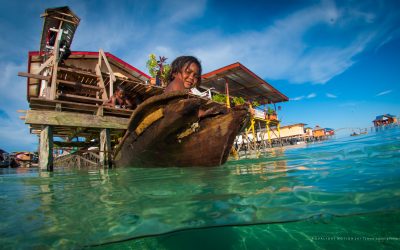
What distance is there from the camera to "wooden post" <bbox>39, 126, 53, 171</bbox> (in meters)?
5.34

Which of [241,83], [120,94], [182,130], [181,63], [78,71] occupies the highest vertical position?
[241,83]

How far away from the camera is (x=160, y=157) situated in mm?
3924

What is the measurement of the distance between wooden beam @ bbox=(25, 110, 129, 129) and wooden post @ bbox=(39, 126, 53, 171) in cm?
32

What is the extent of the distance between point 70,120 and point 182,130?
12.4 ft

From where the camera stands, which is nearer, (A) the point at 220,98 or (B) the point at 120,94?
(B) the point at 120,94

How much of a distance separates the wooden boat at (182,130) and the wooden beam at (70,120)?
8.63ft

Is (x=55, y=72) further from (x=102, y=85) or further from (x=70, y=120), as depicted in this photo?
(x=70, y=120)

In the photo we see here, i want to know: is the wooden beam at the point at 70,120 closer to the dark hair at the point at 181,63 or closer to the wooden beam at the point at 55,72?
the wooden beam at the point at 55,72

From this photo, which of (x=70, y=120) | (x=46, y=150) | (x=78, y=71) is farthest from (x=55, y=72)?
(x=46, y=150)

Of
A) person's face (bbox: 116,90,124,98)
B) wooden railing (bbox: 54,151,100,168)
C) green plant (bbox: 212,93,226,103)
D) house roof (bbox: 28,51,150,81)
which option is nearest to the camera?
person's face (bbox: 116,90,124,98)

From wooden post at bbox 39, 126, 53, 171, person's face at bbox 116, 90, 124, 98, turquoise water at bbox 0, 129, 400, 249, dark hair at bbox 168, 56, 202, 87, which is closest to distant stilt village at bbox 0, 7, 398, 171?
wooden post at bbox 39, 126, 53, 171

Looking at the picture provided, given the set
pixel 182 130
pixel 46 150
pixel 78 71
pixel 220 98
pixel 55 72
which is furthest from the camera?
pixel 220 98

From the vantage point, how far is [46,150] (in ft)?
17.9

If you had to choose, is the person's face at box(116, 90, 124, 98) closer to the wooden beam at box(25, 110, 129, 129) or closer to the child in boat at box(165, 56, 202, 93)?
the wooden beam at box(25, 110, 129, 129)
